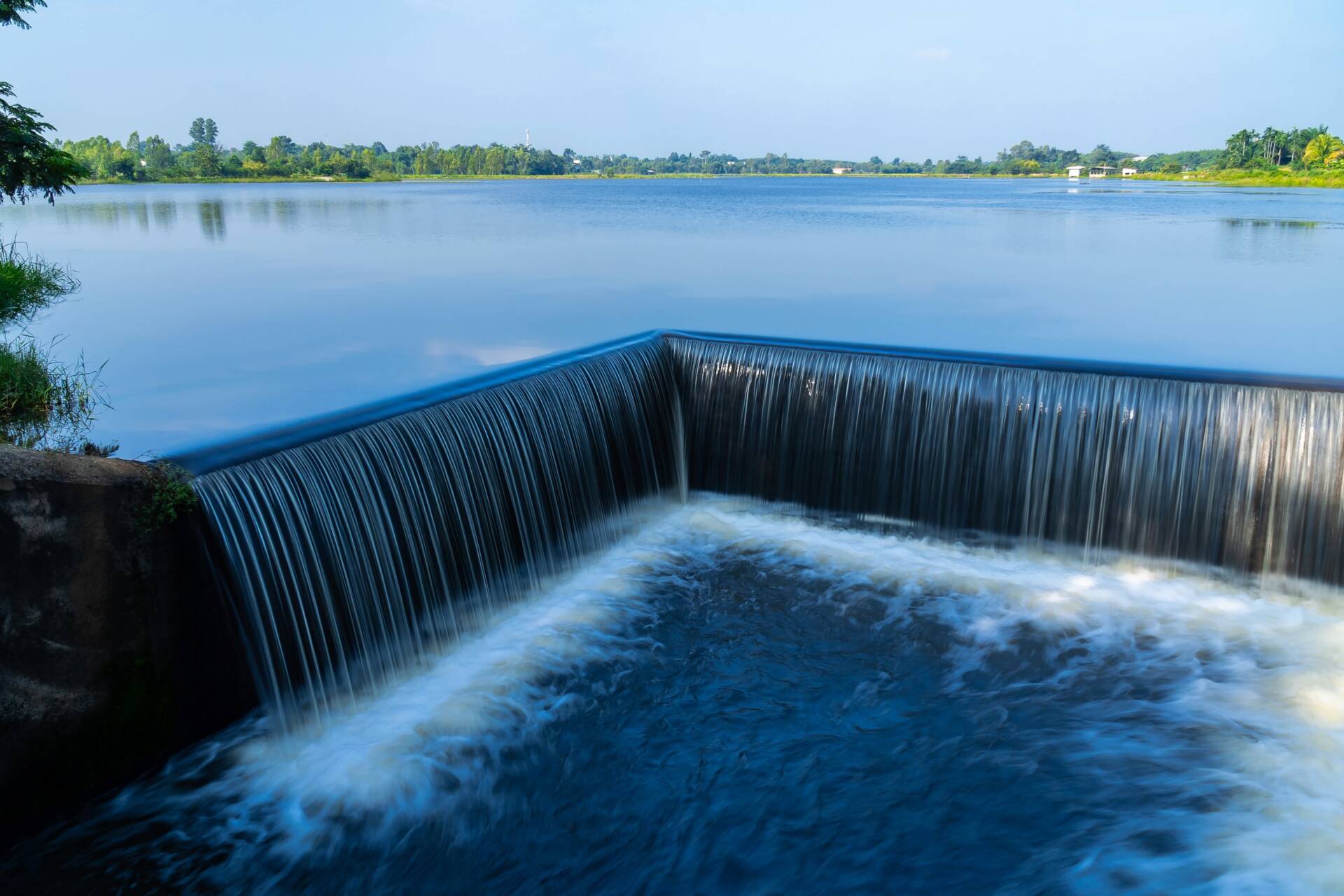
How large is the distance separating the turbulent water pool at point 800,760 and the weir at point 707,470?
1.61ft

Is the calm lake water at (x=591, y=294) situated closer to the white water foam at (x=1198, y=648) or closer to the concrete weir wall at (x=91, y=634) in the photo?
the concrete weir wall at (x=91, y=634)

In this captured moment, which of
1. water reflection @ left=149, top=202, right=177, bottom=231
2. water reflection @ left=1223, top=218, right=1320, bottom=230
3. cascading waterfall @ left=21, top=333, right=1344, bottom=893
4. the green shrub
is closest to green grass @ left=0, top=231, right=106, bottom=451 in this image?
the green shrub

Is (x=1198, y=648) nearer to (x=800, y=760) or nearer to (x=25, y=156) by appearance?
(x=800, y=760)

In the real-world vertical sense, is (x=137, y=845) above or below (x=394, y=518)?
below

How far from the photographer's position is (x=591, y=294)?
17250 mm

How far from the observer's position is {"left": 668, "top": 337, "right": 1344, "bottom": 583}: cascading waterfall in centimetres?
810

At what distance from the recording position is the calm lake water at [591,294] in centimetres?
1159

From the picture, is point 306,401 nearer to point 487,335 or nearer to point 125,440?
point 125,440

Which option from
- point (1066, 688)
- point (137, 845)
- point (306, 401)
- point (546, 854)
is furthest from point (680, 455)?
point (137, 845)

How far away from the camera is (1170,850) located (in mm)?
5039

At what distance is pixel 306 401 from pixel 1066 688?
789 cm

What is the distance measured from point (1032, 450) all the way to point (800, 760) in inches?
177

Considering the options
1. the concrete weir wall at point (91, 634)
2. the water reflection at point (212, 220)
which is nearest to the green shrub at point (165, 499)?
the concrete weir wall at point (91, 634)

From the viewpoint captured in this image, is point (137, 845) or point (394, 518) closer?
point (137, 845)
